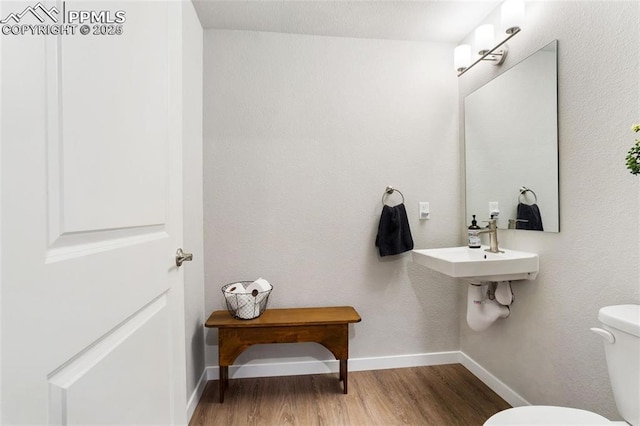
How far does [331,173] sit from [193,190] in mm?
917

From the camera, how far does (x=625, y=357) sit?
1001 millimetres

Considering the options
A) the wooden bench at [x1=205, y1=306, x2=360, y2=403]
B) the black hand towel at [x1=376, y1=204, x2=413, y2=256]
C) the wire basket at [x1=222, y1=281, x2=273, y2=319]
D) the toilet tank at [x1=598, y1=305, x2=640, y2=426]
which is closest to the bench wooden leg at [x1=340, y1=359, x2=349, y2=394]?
the wooden bench at [x1=205, y1=306, x2=360, y2=403]

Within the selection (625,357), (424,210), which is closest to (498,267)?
(625,357)

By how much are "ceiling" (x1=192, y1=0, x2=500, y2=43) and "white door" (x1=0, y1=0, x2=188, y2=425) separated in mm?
1065

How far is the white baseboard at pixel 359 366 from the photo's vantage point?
202 centimetres

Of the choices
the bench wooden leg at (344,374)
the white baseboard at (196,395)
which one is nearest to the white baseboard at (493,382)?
the bench wooden leg at (344,374)

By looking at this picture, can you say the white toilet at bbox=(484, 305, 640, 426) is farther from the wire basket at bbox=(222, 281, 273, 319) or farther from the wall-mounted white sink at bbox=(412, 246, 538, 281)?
the wire basket at bbox=(222, 281, 273, 319)

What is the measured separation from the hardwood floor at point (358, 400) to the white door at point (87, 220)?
3.03 ft

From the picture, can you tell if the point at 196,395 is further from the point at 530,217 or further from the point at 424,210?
the point at 530,217

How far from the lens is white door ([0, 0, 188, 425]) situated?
46cm

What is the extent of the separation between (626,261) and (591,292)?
207mm

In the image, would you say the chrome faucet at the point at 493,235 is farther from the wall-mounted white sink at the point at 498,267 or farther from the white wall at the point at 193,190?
the white wall at the point at 193,190

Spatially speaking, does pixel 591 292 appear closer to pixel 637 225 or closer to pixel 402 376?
pixel 637 225

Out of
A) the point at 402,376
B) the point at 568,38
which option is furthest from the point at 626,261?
the point at 402,376
